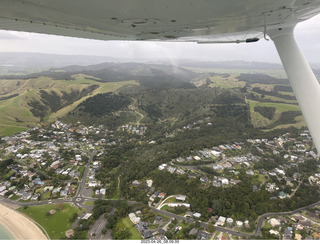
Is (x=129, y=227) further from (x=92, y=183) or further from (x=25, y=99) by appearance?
(x=25, y=99)

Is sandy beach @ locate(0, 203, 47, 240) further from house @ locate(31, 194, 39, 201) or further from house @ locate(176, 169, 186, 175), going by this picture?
house @ locate(176, 169, 186, 175)

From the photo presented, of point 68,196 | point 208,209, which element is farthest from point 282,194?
point 68,196

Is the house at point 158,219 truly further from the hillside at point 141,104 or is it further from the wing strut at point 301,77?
the hillside at point 141,104

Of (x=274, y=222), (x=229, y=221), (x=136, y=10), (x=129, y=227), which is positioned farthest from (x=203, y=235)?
(x=136, y=10)

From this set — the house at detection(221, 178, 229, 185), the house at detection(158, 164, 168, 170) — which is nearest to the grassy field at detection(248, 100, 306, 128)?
the house at detection(221, 178, 229, 185)

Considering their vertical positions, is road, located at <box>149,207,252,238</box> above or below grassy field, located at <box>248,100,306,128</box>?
below

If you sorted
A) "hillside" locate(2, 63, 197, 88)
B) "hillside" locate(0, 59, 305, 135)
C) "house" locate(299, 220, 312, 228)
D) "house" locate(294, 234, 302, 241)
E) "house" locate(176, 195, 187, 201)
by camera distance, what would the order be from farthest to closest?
"hillside" locate(2, 63, 197, 88) → "hillside" locate(0, 59, 305, 135) → "house" locate(176, 195, 187, 201) → "house" locate(299, 220, 312, 228) → "house" locate(294, 234, 302, 241)

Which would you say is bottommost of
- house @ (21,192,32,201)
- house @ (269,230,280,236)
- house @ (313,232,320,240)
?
house @ (313,232,320,240)

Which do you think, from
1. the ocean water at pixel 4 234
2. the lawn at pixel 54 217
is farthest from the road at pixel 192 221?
the ocean water at pixel 4 234
